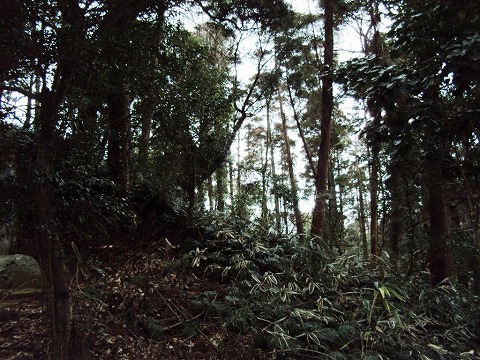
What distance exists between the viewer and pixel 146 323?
3836 millimetres

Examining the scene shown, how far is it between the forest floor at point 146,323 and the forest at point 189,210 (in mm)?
21

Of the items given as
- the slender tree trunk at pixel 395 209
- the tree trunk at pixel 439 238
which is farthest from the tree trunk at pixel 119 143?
the tree trunk at pixel 439 238

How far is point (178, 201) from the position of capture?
636 centimetres

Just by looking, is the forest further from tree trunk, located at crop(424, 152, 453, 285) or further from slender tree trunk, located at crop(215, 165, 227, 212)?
slender tree trunk, located at crop(215, 165, 227, 212)

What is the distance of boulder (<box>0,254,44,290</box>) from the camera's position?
4.20m

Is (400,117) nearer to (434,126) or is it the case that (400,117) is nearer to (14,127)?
(434,126)

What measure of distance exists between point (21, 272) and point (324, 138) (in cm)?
726

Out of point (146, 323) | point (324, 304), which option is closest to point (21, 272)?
point (146, 323)

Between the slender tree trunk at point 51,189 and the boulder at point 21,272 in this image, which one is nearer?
the slender tree trunk at point 51,189

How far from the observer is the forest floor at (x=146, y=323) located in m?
3.34

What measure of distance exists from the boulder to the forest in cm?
6

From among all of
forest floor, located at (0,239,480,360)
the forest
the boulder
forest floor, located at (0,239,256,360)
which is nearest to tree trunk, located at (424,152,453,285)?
the forest

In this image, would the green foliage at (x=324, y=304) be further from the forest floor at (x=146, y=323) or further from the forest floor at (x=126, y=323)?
the forest floor at (x=126, y=323)

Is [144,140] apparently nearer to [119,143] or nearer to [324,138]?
[119,143]
